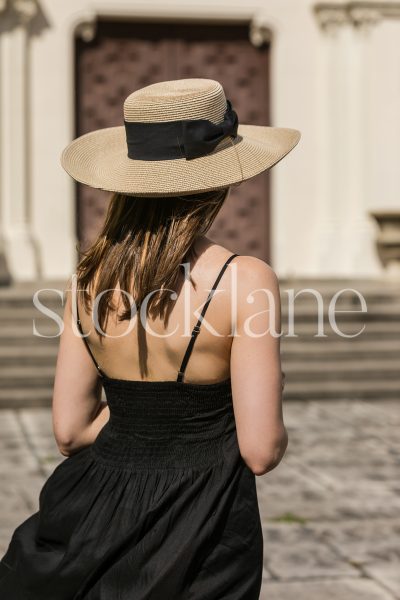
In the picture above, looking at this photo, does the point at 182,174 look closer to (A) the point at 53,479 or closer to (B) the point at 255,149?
(B) the point at 255,149

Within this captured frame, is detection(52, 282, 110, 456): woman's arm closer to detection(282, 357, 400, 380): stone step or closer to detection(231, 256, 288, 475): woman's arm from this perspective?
detection(231, 256, 288, 475): woman's arm

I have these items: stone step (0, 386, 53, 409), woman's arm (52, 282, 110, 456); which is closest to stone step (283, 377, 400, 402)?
stone step (0, 386, 53, 409)

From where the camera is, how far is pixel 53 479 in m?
2.58

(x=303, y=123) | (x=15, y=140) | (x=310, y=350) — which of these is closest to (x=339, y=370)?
(x=310, y=350)

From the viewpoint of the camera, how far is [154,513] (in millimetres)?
2395

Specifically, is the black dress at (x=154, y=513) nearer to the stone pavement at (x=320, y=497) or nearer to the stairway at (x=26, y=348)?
the stone pavement at (x=320, y=497)

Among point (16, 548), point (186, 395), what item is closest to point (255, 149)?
point (186, 395)

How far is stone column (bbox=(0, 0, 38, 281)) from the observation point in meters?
12.6

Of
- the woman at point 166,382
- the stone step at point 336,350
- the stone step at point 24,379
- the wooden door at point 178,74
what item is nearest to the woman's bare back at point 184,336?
the woman at point 166,382

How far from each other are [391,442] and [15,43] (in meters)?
7.10

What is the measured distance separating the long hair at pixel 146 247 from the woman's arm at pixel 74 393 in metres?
0.10

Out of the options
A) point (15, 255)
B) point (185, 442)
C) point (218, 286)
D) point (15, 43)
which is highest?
point (218, 286)

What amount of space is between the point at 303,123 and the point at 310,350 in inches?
162

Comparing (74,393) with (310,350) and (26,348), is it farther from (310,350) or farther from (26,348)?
(310,350)
